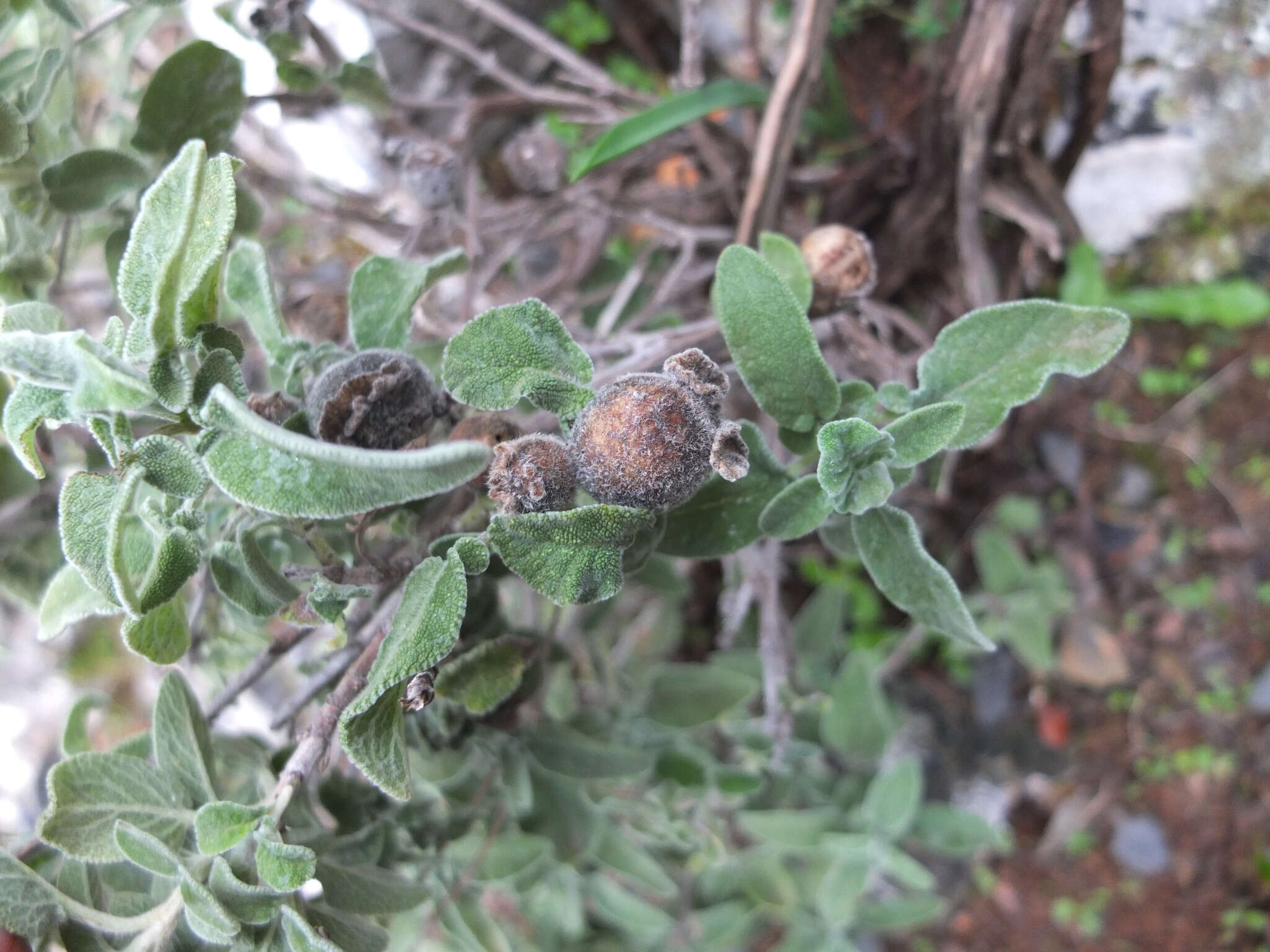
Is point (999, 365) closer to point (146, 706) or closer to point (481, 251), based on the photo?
point (481, 251)

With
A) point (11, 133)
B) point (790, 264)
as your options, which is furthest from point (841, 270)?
point (11, 133)

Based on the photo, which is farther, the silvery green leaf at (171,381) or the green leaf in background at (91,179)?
the green leaf in background at (91,179)

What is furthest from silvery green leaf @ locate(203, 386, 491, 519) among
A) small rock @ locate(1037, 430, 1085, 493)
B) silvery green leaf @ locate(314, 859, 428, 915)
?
small rock @ locate(1037, 430, 1085, 493)

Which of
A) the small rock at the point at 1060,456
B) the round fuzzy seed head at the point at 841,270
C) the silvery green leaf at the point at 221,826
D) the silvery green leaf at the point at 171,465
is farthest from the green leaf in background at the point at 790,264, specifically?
the small rock at the point at 1060,456

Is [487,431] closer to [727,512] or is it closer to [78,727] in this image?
[727,512]

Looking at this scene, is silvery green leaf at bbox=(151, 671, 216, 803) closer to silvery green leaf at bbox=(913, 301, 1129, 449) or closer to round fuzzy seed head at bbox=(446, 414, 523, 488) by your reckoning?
round fuzzy seed head at bbox=(446, 414, 523, 488)

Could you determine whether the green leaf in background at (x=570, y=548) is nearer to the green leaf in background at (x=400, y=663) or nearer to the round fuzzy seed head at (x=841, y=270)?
the green leaf in background at (x=400, y=663)

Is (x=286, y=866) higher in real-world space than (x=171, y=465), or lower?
lower
